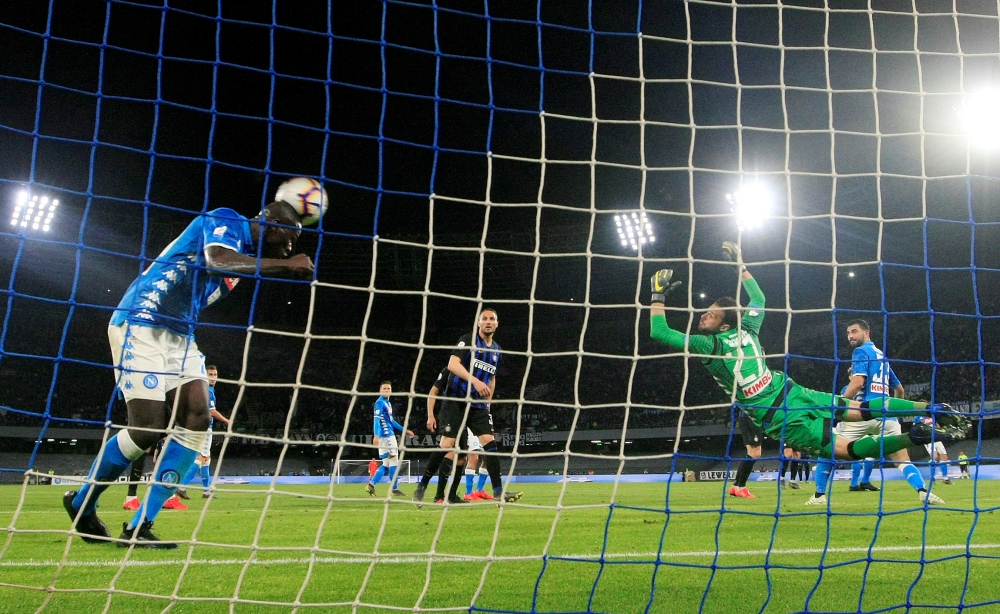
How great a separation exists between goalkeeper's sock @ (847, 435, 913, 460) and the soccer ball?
13.6 feet

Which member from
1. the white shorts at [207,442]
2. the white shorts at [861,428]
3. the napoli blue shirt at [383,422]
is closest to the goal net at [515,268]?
the white shorts at [207,442]

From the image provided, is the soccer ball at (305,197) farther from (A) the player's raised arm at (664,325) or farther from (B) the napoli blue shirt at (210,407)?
(A) the player's raised arm at (664,325)

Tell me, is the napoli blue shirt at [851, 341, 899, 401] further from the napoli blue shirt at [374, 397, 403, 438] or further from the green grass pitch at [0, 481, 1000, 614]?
the napoli blue shirt at [374, 397, 403, 438]

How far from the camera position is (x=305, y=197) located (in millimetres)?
3818

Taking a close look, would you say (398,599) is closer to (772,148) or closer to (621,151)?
(621,151)

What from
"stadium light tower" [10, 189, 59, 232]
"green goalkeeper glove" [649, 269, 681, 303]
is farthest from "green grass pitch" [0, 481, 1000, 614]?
"stadium light tower" [10, 189, 59, 232]

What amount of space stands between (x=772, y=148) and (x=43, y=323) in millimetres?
28204

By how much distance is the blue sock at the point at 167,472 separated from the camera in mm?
3750

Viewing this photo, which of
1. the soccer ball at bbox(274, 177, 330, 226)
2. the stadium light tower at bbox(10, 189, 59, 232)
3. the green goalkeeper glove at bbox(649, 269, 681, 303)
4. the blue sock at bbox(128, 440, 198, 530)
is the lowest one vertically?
the blue sock at bbox(128, 440, 198, 530)

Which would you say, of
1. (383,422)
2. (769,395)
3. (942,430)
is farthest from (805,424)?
(383,422)

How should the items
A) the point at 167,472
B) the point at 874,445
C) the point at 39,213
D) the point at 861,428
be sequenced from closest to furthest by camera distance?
the point at 167,472
the point at 874,445
the point at 861,428
the point at 39,213

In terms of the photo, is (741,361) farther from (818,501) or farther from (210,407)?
(210,407)

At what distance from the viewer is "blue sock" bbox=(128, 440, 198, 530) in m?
3.75

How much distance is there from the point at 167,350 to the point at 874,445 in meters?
4.91
